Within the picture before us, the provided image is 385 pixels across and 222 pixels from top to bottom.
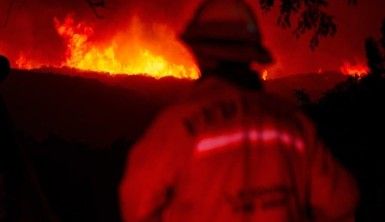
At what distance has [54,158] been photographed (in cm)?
1121

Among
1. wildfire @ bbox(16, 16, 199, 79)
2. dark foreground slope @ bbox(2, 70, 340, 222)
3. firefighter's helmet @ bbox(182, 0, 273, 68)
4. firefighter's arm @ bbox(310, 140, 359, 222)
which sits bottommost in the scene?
wildfire @ bbox(16, 16, 199, 79)

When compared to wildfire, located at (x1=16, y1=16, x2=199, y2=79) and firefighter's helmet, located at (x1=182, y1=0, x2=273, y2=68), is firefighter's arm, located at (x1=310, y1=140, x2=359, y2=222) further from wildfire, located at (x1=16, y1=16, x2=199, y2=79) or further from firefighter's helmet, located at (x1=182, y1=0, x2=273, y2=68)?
wildfire, located at (x1=16, y1=16, x2=199, y2=79)

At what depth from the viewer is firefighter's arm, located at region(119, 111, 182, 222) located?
2852mm

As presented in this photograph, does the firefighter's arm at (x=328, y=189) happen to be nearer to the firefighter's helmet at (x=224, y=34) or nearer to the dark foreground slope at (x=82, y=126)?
the firefighter's helmet at (x=224, y=34)

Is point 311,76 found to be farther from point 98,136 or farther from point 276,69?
point 98,136

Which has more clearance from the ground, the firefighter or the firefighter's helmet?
the firefighter's helmet

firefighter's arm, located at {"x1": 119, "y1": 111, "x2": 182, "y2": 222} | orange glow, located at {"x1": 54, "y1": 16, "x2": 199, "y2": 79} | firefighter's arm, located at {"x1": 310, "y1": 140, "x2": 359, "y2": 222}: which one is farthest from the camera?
orange glow, located at {"x1": 54, "y1": 16, "x2": 199, "y2": 79}

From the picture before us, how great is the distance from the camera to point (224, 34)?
302 centimetres

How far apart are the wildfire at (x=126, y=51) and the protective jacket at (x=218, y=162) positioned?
3722 centimetres

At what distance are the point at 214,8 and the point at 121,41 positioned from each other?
137ft

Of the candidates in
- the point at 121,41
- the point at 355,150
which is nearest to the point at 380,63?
the point at 355,150

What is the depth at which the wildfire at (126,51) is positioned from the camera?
41.5 metres

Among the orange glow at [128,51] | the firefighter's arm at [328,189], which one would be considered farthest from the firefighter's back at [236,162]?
the orange glow at [128,51]

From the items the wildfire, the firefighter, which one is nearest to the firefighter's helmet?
the firefighter
